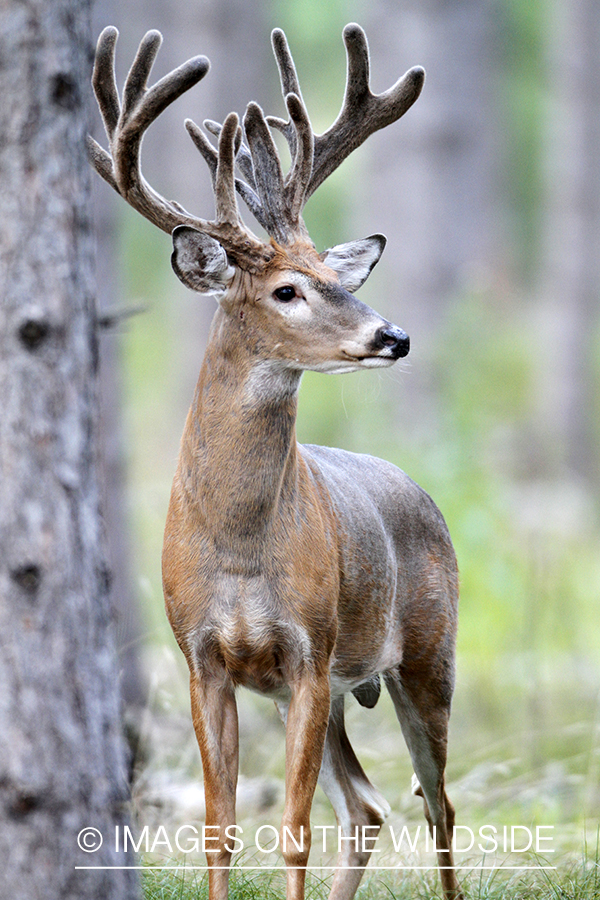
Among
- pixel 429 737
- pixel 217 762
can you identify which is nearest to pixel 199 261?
pixel 217 762

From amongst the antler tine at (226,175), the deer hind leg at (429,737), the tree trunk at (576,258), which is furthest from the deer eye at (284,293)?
the tree trunk at (576,258)

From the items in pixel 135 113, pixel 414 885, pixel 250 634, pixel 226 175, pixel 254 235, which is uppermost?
pixel 135 113

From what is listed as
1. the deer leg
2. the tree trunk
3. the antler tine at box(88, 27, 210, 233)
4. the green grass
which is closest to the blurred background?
the tree trunk

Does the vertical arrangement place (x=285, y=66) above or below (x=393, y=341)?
above

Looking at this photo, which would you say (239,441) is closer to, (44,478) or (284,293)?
(284,293)

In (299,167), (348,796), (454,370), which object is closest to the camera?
(299,167)

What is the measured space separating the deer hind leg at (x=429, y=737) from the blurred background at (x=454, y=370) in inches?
15.2

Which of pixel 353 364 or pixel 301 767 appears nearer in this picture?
pixel 301 767

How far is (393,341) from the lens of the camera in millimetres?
3764

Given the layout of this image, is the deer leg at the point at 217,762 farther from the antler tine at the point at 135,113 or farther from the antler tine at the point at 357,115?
the antler tine at the point at 357,115

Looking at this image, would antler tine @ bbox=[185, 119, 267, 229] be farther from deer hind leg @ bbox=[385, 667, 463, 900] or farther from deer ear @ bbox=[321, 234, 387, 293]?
deer hind leg @ bbox=[385, 667, 463, 900]

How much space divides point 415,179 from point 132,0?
26.5 feet

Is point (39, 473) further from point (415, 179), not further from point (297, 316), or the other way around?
point (415, 179)

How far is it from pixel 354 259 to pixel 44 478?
1749mm
